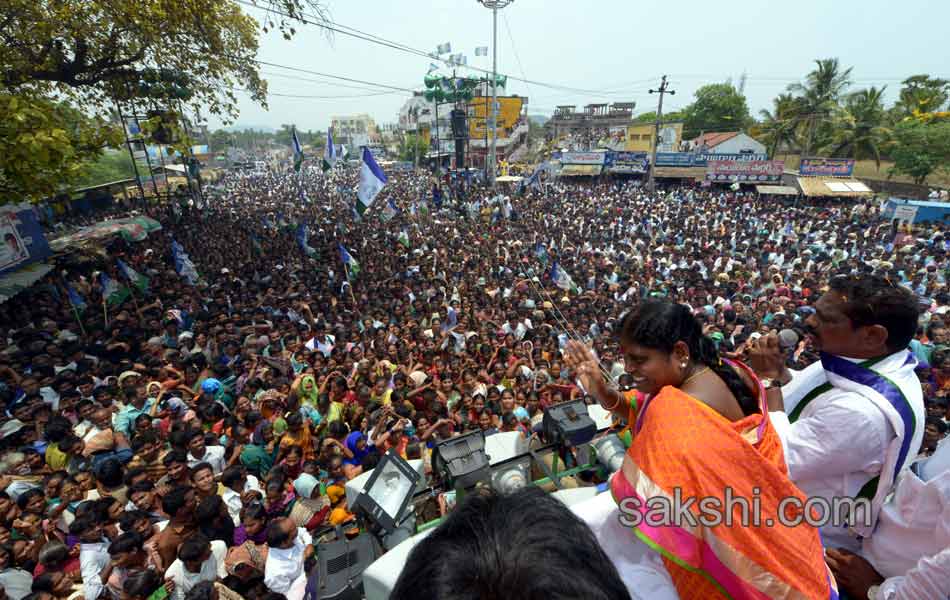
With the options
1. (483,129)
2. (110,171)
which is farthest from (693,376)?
(483,129)

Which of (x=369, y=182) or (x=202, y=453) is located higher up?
(x=369, y=182)

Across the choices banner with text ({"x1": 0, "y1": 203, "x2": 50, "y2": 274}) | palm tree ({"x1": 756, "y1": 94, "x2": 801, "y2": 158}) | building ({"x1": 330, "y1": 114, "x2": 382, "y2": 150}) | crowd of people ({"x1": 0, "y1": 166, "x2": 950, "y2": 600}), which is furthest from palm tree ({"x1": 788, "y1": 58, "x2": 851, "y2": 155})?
building ({"x1": 330, "y1": 114, "x2": 382, "y2": 150})

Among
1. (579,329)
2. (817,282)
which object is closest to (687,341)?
(579,329)

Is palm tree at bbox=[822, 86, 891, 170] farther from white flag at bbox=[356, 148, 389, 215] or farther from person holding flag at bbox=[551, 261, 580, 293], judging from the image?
white flag at bbox=[356, 148, 389, 215]

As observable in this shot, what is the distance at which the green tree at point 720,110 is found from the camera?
49875 millimetres

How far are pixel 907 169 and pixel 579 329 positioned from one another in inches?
1188

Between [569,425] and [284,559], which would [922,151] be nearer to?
[569,425]

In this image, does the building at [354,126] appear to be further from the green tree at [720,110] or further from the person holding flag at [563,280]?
the person holding flag at [563,280]

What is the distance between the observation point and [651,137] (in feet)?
134

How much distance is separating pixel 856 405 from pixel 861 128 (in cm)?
3806

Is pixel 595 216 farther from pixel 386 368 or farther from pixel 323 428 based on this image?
pixel 323 428

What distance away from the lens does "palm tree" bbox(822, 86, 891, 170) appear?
27.8 m

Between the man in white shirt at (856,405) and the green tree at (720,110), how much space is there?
191ft

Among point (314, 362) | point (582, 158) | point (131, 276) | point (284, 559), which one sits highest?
point (582, 158)
